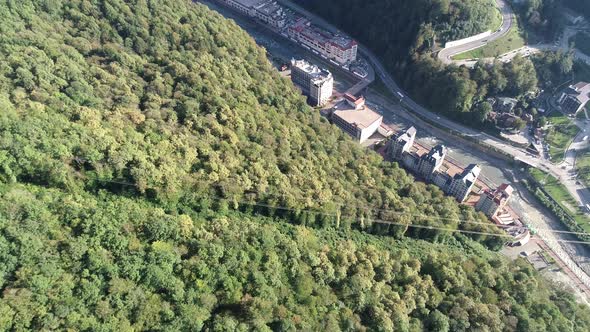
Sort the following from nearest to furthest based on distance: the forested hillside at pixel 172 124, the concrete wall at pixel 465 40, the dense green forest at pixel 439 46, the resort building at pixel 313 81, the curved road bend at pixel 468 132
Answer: the forested hillside at pixel 172 124 → the curved road bend at pixel 468 132 → the resort building at pixel 313 81 → the dense green forest at pixel 439 46 → the concrete wall at pixel 465 40

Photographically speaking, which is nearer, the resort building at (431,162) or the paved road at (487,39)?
the resort building at (431,162)

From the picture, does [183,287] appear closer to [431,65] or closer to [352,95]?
[352,95]

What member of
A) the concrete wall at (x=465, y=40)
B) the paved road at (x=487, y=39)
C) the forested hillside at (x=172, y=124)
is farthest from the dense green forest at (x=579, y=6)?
the forested hillside at (x=172, y=124)

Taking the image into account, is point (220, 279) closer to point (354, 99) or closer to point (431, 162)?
point (431, 162)

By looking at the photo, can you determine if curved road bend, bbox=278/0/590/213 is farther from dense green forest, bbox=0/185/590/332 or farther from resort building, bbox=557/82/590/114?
dense green forest, bbox=0/185/590/332

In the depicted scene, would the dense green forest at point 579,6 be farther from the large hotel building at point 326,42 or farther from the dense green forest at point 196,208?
the dense green forest at point 196,208

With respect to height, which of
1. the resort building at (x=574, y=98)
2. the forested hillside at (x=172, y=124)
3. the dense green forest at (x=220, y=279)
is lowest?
the dense green forest at (x=220, y=279)

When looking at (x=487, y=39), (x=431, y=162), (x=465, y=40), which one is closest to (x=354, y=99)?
(x=431, y=162)
